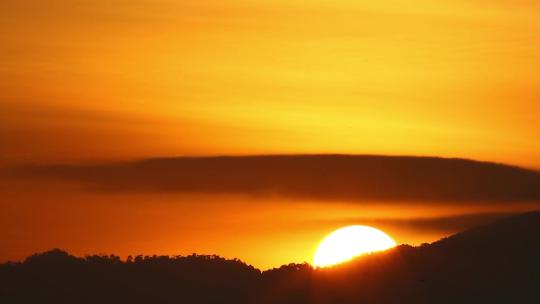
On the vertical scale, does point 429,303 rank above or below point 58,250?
below

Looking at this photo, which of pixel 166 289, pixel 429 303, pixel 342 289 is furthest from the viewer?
pixel 166 289

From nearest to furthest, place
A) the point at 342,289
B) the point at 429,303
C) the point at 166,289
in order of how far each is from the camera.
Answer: the point at 429,303, the point at 342,289, the point at 166,289

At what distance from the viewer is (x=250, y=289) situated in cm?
6838

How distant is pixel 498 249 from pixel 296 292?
25.5ft

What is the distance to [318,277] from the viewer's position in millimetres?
66875

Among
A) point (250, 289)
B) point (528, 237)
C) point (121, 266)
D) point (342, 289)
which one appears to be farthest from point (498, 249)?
point (121, 266)

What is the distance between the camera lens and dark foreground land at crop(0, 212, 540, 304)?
6212 centimetres

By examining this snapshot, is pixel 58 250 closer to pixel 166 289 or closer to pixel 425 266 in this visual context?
pixel 166 289

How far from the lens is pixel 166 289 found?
69750mm

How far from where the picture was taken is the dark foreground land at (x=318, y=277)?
6212 cm

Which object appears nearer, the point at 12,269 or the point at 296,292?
the point at 296,292

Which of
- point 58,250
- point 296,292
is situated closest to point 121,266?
point 58,250

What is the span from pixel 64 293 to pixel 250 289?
7347 mm

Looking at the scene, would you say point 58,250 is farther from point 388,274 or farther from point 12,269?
point 388,274
